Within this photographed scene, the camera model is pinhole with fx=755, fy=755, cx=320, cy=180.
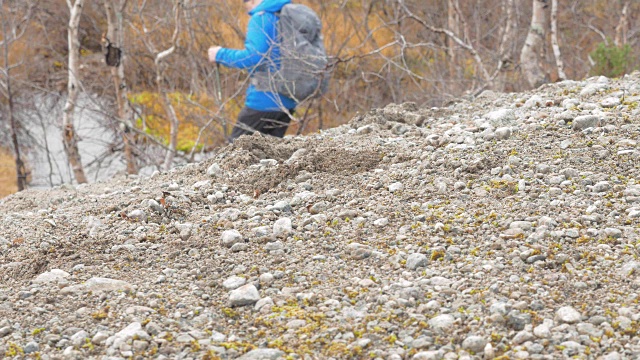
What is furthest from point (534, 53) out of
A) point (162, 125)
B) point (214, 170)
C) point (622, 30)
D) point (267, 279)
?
point (162, 125)

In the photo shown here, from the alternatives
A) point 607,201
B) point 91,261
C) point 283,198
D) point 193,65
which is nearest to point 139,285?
point 91,261

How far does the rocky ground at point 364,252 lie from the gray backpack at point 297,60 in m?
2.02

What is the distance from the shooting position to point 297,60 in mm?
7215

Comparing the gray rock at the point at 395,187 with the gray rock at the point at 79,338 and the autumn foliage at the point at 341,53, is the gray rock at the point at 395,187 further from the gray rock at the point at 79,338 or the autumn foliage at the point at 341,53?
the autumn foliage at the point at 341,53

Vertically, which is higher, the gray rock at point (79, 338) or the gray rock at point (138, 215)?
the gray rock at point (138, 215)

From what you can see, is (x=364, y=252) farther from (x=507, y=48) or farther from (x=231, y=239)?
(x=507, y=48)

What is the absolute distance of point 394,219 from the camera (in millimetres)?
3705

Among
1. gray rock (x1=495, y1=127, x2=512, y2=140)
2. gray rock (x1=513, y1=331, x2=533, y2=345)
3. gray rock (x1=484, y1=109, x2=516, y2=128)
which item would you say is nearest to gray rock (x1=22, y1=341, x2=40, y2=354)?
gray rock (x1=513, y1=331, x2=533, y2=345)

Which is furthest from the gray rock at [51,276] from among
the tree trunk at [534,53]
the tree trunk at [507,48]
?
the tree trunk at [507,48]

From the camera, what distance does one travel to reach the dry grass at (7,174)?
1135cm

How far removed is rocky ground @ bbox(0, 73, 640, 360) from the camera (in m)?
2.72

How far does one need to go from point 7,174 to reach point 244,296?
398 inches

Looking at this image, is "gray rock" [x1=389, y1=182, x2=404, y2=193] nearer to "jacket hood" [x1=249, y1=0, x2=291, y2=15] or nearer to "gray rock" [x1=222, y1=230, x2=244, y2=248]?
"gray rock" [x1=222, y1=230, x2=244, y2=248]

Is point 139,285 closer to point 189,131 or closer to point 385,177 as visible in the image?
point 385,177
